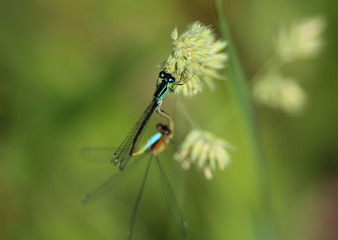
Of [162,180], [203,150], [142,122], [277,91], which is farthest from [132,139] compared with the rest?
[277,91]

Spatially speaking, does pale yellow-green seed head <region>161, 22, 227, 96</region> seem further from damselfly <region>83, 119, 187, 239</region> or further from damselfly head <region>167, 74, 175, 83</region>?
damselfly <region>83, 119, 187, 239</region>

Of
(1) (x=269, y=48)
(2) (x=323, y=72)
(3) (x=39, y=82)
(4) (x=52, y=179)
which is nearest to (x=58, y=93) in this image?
(3) (x=39, y=82)

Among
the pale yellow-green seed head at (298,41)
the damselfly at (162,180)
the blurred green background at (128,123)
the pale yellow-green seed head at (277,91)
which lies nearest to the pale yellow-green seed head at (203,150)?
the damselfly at (162,180)

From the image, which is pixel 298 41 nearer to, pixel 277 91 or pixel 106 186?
pixel 277 91

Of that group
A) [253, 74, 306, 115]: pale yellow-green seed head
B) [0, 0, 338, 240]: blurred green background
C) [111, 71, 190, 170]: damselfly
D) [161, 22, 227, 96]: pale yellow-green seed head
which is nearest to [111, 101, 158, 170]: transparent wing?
[111, 71, 190, 170]: damselfly

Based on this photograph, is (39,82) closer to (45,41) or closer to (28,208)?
(45,41)

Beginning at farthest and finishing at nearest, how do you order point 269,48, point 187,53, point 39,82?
point 269,48, point 39,82, point 187,53
